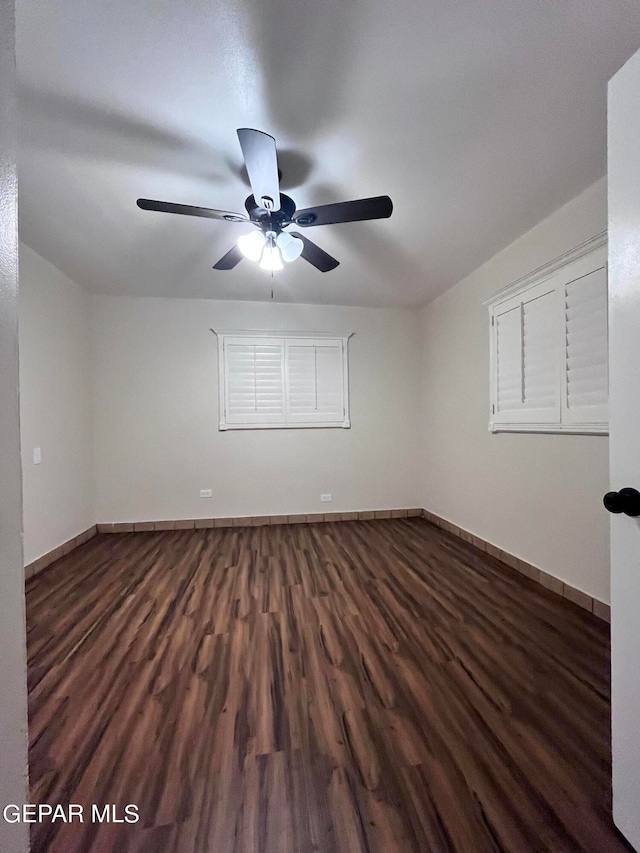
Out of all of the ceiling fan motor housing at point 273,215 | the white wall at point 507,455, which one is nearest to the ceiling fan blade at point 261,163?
the ceiling fan motor housing at point 273,215

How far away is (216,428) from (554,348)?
3.35 metres

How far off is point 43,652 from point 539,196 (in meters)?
3.88

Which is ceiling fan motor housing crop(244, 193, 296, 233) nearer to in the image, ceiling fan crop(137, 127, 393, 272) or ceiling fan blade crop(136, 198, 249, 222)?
ceiling fan crop(137, 127, 393, 272)

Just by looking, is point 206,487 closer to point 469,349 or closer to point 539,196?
point 469,349

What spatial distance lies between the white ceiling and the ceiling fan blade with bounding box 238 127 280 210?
239 millimetres

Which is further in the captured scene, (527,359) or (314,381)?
(314,381)

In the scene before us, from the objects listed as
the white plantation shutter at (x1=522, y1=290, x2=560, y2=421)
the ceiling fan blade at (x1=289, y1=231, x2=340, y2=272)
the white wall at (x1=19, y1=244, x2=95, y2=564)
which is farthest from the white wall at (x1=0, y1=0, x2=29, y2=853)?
the white plantation shutter at (x1=522, y1=290, x2=560, y2=421)

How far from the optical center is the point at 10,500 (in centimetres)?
68

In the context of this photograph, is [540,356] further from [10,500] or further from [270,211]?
[10,500]

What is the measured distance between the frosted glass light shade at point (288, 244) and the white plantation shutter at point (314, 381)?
193 cm

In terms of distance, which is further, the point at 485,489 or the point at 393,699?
the point at 485,489

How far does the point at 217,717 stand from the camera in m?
1.32

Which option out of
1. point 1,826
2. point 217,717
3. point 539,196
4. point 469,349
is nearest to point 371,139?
point 539,196

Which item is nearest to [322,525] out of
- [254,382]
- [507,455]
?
[254,382]
